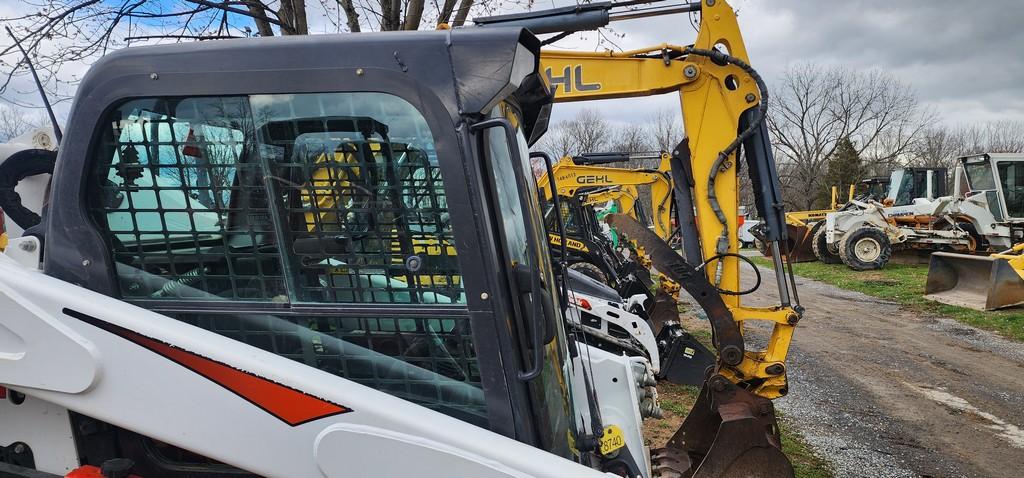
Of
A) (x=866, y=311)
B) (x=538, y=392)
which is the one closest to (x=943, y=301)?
(x=866, y=311)

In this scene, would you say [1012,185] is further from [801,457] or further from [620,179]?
[801,457]

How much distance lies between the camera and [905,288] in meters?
14.1

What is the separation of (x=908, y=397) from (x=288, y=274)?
720 cm

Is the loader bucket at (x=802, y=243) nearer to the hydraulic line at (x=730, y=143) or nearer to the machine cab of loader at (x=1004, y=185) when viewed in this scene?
the machine cab of loader at (x=1004, y=185)

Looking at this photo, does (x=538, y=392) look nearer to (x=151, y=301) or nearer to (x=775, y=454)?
(x=151, y=301)

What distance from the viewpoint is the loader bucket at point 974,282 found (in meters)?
10.6

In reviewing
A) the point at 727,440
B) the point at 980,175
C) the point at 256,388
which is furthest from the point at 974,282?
the point at 256,388

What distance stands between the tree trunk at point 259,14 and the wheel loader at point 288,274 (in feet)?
16.8

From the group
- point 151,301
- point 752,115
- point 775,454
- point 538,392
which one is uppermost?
point 752,115

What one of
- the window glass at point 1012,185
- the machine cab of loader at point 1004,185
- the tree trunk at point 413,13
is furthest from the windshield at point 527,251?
the window glass at point 1012,185

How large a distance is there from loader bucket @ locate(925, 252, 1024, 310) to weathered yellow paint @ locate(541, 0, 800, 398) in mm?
8538

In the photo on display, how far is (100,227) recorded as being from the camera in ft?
6.14

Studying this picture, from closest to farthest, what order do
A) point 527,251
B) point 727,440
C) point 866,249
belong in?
point 527,251, point 727,440, point 866,249

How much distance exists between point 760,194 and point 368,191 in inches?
151
